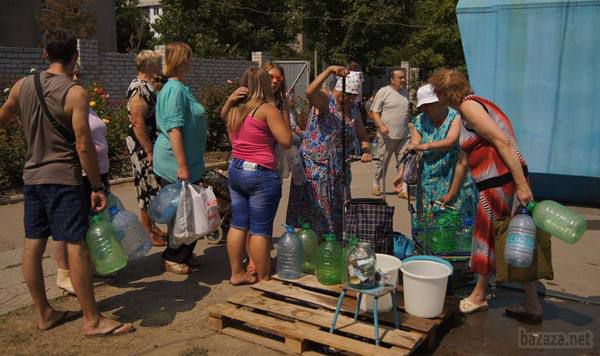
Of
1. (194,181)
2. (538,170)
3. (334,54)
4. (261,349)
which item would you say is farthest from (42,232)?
(334,54)

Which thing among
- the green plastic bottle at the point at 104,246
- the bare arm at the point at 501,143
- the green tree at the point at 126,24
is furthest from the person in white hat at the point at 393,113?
the green tree at the point at 126,24

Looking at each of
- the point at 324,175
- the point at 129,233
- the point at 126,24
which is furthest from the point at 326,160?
the point at 126,24

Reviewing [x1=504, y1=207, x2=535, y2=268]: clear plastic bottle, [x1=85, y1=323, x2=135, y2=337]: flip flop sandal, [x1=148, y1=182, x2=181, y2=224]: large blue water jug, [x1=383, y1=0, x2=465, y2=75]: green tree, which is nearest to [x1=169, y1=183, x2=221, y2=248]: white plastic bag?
[x1=148, y1=182, x2=181, y2=224]: large blue water jug

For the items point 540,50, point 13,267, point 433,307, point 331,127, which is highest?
point 540,50

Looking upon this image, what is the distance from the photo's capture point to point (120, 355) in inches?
139

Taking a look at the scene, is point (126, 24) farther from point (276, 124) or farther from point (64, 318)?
point (64, 318)

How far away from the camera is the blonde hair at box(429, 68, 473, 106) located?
3793 mm

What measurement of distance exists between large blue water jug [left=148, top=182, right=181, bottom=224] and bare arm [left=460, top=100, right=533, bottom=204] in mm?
2344

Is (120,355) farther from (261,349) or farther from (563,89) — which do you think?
(563,89)

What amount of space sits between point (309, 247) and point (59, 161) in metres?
2.04

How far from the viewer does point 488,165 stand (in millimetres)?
3793

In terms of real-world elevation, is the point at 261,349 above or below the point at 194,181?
below

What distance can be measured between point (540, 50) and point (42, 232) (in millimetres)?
5929

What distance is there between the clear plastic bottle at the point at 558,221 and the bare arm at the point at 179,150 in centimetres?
261
